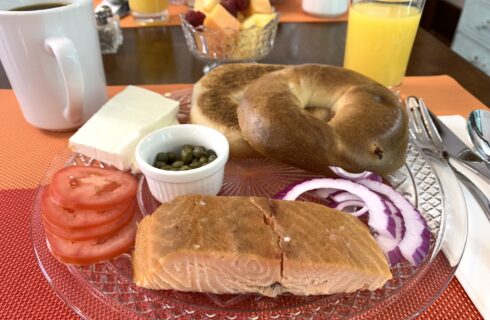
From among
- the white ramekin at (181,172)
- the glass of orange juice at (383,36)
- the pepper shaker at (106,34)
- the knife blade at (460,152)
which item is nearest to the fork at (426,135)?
the knife blade at (460,152)

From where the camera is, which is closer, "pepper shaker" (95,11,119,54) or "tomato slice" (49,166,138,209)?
"tomato slice" (49,166,138,209)

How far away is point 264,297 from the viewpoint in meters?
0.88

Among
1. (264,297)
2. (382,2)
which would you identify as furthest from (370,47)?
(264,297)

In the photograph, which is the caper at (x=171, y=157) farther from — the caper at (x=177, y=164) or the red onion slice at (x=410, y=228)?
the red onion slice at (x=410, y=228)

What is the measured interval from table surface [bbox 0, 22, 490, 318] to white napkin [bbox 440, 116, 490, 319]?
0.86m

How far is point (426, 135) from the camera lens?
1410 mm

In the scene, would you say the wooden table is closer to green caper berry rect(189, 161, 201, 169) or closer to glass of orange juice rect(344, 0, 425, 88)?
glass of orange juice rect(344, 0, 425, 88)

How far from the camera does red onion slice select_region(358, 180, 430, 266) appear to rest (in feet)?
3.11

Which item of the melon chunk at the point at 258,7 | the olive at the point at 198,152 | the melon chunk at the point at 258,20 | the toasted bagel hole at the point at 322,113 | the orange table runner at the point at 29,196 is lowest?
the orange table runner at the point at 29,196

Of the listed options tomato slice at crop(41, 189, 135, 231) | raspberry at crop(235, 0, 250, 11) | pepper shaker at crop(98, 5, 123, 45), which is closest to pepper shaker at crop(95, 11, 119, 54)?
pepper shaker at crop(98, 5, 123, 45)

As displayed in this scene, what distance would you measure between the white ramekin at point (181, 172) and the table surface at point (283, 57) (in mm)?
650

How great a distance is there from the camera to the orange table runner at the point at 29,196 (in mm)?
884

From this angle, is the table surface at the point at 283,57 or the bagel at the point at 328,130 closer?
the bagel at the point at 328,130

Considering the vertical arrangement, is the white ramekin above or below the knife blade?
above
